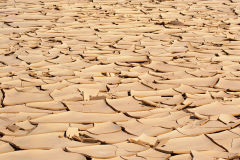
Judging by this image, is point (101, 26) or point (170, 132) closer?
point (170, 132)

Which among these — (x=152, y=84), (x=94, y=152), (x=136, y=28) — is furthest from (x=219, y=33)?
(x=94, y=152)

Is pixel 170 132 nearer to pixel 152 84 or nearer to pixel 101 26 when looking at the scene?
pixel 152 84

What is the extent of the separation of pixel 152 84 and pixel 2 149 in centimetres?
88

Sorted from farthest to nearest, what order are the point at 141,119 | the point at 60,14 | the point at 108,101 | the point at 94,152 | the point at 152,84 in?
the point at 60,14 → the point at 152,84 → the point at 108,101 → the point at 141,119 → the point at 94,152

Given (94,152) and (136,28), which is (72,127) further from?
(136,28)

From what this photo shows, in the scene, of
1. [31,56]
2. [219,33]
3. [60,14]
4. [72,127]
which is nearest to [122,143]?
[72,127]

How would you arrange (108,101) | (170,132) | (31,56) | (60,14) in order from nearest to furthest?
(170,132) → (108,101) → (31,56) → (60,14)

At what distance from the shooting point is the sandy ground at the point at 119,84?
5.45 feet

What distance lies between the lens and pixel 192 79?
2336 mm

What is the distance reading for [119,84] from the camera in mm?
2270

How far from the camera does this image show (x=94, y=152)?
1.59 meters

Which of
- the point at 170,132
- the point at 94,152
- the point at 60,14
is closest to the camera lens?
the point at 94,152

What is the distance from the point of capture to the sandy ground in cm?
166

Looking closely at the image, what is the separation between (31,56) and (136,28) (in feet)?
2.98
